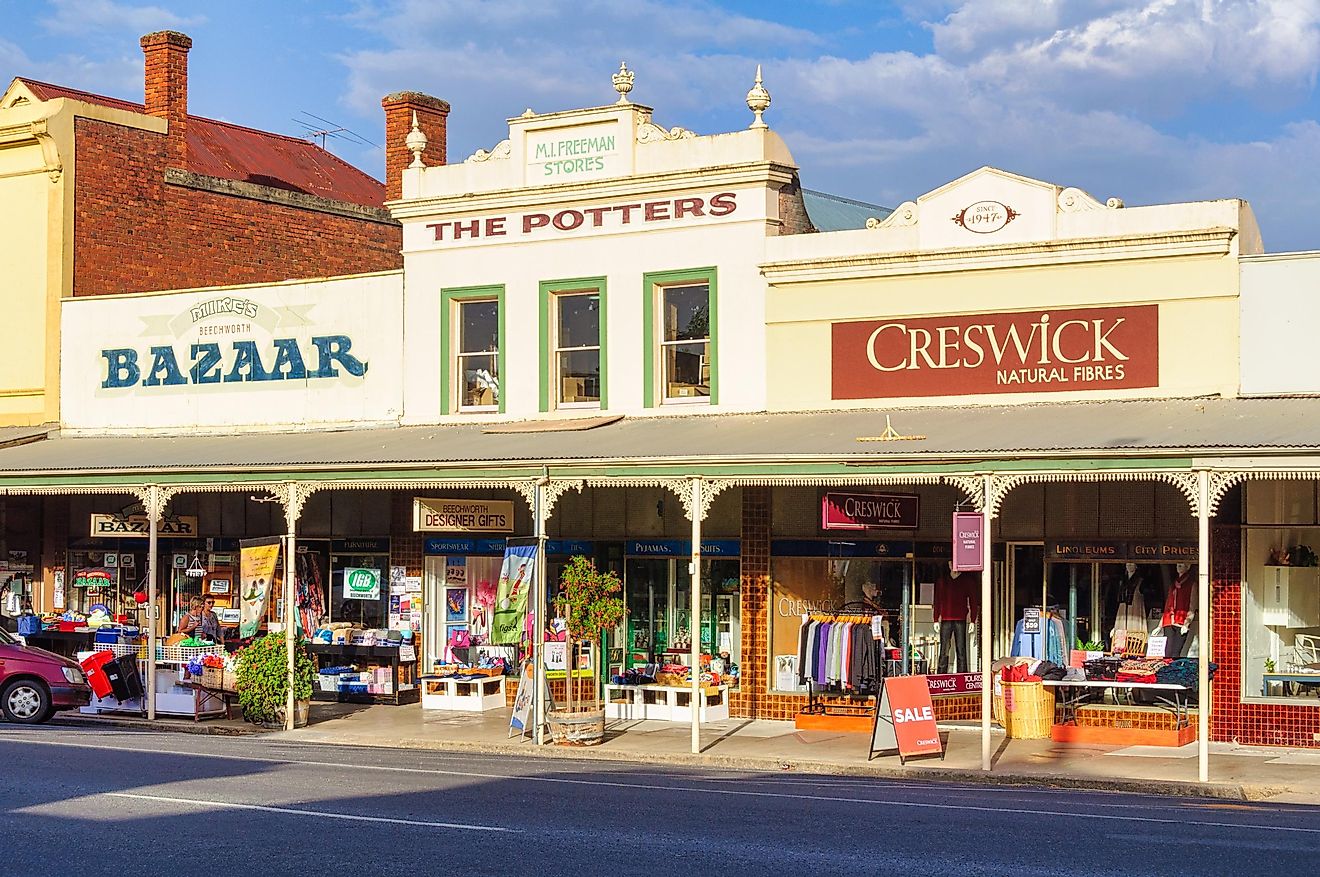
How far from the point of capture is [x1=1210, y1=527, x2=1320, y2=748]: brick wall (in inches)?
760

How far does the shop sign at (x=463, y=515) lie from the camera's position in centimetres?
2355

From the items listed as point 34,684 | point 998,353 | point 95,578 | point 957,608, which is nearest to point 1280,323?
point 998,353

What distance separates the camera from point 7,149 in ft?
95.0

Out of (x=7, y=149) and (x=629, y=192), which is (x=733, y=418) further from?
(x=7, y=149)

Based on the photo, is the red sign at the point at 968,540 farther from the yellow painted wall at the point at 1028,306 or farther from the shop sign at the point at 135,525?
the shop sign at the point at 135,525

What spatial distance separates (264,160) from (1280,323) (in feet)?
72.8

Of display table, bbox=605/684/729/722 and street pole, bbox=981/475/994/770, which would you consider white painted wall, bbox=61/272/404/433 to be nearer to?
display table, bbox=605/684/729/722

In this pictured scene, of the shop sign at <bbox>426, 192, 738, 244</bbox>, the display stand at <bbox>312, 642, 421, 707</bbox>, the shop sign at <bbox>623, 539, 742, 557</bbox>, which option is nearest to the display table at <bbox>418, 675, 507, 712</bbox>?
the display stand at <bbox>312, 642, 421, 707</bbox>

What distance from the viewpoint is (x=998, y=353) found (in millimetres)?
20797

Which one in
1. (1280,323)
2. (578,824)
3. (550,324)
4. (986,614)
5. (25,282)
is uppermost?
(25,282)

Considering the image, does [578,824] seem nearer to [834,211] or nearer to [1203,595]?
[1203,595]

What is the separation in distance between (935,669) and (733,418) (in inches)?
157

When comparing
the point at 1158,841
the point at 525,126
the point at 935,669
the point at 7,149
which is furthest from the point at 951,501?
the point at 7,149

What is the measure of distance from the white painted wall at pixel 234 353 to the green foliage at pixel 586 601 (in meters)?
4.79
